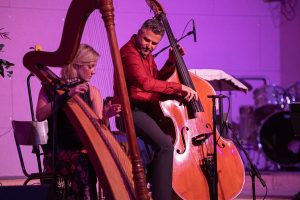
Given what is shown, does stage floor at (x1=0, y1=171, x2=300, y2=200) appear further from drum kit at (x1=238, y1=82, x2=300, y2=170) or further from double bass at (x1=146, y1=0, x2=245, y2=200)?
double bass at (x1=146, y1=0, x2=245, y2=200)

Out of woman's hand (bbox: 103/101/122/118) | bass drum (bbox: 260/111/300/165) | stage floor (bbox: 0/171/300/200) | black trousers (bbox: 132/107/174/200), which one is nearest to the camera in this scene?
woman's hand (bbox: 103/101/122/118)

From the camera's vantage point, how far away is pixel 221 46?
725 cm

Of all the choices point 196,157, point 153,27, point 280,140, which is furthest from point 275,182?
point 153,27

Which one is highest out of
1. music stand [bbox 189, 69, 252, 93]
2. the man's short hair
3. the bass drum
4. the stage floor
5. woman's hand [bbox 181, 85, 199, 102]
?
the man's short hair

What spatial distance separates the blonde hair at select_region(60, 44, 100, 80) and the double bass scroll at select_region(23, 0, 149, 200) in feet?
1.34

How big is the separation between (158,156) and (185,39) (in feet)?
12.1

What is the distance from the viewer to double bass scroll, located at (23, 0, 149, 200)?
242cm

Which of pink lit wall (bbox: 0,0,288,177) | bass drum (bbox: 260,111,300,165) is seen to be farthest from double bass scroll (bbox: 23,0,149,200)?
bass drum (bbox: 260,111,300,165)

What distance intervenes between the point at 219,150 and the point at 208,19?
359 centimetres

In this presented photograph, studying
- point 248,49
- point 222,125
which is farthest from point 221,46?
point 222,125

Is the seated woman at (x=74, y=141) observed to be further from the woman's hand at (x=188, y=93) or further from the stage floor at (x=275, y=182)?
the stage floor at (x=275, y=182)

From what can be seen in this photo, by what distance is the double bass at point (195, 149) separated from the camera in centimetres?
372

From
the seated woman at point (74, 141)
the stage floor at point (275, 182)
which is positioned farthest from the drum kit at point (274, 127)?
the seated woman at point (74, 141)

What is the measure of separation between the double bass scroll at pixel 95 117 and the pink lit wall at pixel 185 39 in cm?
305
